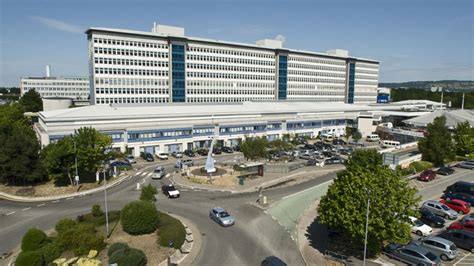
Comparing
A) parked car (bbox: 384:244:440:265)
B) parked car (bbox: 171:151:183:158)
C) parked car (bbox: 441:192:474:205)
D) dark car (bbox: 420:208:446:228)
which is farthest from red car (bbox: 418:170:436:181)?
parked car (bbox: 171:151:183:158)

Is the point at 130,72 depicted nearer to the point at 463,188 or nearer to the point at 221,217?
the point at 221,217

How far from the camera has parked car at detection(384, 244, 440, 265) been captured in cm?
2383

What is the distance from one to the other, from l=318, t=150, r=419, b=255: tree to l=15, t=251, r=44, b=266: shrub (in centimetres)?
2104

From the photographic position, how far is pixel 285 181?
1945 inches

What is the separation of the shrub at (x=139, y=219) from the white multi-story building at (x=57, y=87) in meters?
167

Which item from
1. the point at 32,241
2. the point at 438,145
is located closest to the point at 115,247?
the point at 32,241

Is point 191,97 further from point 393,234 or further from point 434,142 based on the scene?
point 393,234

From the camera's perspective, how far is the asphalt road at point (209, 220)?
1046 inches

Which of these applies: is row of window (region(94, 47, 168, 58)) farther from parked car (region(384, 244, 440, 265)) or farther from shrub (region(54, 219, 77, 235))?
parked car (region(384, 244, 440, 265))

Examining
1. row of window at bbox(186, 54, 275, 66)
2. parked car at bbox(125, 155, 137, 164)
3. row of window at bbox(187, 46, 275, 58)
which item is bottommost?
parked car at bbox(125, 155, 137, 164)

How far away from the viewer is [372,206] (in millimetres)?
24062

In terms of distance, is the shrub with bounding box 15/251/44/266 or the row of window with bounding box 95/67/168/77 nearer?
the shrub with bounding box 15/251/44/266

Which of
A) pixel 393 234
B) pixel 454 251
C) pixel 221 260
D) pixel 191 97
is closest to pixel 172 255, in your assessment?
pixel 221 260

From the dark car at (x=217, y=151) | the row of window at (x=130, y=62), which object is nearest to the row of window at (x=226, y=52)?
the row of window at (x=130, y=62)
